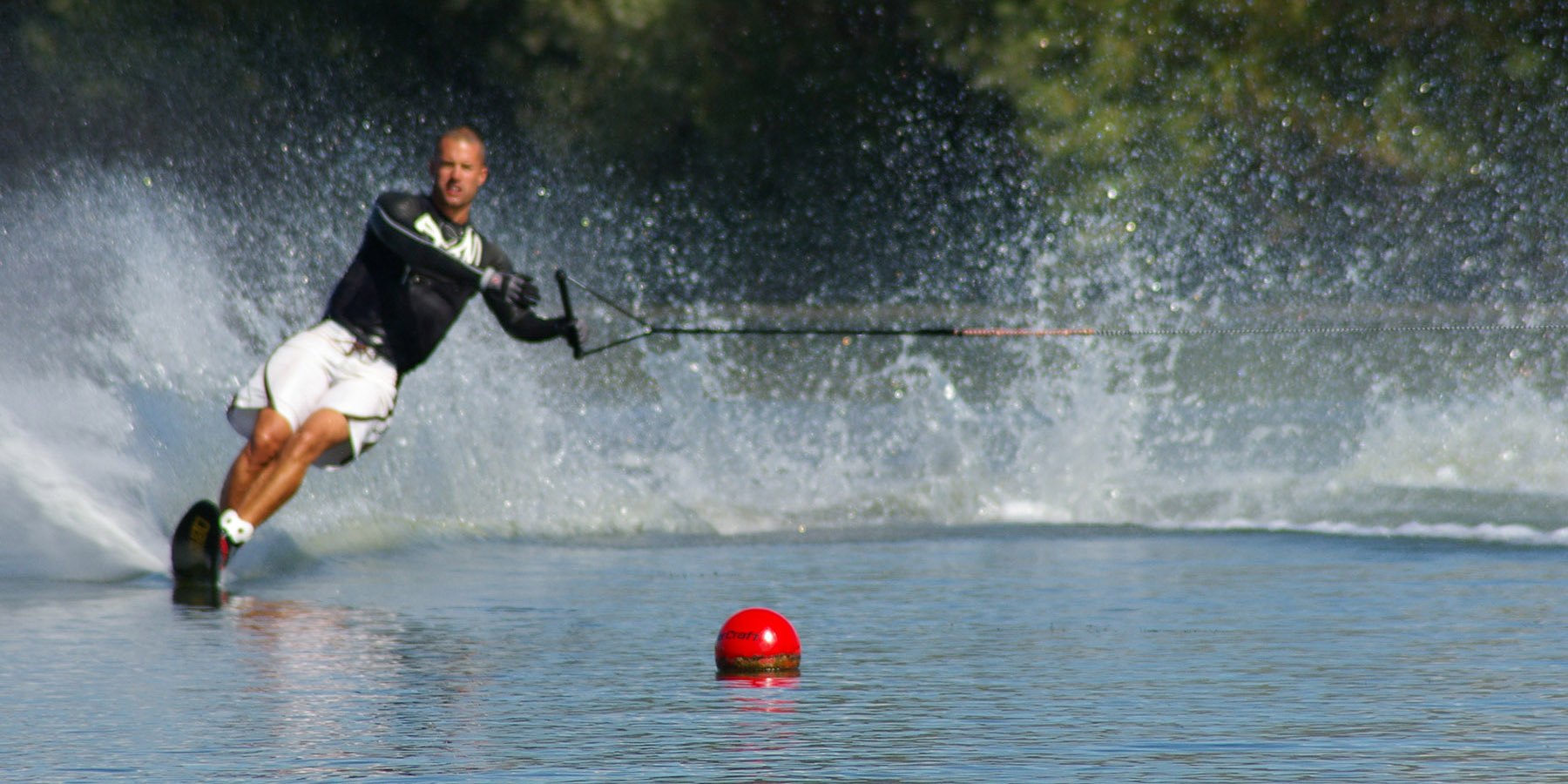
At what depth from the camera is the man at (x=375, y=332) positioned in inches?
298

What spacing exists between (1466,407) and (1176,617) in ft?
18.0

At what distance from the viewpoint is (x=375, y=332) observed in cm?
791

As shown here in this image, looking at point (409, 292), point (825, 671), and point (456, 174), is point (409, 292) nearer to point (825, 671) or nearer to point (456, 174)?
point (456, 174)

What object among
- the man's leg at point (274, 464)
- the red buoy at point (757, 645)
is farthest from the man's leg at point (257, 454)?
the red buoy at point (757, 645)

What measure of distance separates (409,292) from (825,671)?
2.88 metres

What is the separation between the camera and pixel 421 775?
14.0ft

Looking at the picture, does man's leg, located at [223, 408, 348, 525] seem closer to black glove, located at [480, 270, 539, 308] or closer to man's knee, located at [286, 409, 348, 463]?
man's knee, located at [286, 409, 348, 463]

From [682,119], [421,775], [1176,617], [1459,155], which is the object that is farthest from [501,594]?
[682,119]

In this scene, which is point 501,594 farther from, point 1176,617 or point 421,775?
point 421,775

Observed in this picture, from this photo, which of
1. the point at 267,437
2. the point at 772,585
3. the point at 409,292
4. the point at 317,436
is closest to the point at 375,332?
the point at 409,292

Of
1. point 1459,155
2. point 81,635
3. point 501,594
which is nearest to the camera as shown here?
point 81,635

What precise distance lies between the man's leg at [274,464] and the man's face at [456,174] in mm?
773

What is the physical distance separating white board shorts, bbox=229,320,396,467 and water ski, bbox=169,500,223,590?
21.1 inches

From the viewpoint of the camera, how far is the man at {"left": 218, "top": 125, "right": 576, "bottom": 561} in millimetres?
7578
